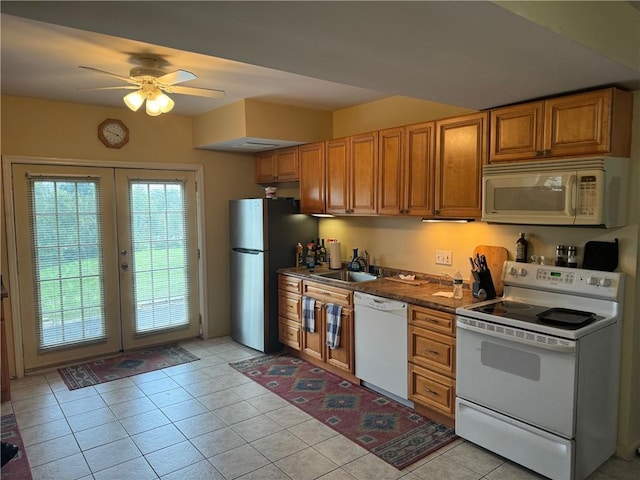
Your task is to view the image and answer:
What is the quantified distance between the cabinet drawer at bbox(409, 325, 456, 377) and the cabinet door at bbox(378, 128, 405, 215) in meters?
0.99

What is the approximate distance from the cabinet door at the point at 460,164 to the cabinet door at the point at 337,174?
38.9 inches

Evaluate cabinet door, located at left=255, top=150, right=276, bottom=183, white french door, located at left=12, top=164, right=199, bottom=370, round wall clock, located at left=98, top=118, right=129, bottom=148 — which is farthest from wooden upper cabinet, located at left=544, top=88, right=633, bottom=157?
round wall clock, located at left=98, top=118, right=129, bottom=148

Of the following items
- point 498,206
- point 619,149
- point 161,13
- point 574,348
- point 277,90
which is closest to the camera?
point 161,13

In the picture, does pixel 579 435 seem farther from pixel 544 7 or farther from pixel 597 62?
pixel 544 7

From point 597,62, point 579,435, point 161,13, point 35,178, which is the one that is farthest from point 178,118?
point 579,435

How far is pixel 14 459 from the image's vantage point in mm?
2738

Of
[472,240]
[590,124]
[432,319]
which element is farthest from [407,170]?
[590,124]

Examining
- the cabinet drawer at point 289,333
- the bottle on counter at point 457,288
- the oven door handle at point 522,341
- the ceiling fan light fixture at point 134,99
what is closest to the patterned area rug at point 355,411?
the cabinet drawer at point 289,333

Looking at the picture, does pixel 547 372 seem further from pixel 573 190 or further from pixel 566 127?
pixel 566 127

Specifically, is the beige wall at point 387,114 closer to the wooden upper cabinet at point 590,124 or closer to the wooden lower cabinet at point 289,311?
the wooden upper cabinet at point 590,124

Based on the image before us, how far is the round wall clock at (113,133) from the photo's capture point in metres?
4.36

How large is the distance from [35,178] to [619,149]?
4474 millimetres

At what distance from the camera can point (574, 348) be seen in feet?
7.56

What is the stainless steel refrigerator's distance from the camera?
4.53m
